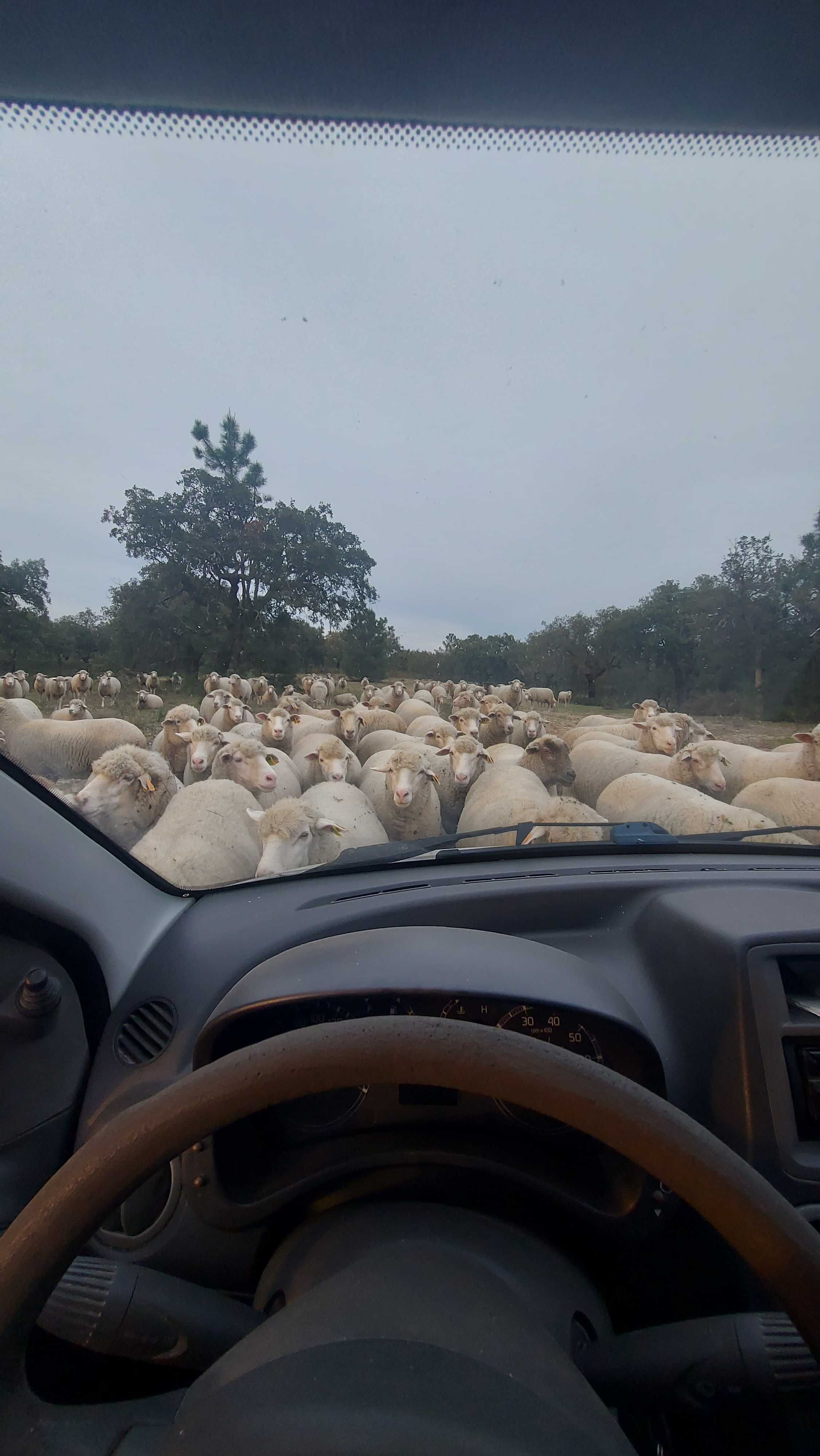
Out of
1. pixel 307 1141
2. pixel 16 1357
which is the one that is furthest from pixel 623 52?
pixel 16 1357

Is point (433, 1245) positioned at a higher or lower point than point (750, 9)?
lower

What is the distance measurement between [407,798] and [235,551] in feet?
8.82

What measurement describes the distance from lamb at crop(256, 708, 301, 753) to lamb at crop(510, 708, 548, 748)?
2652 millimetres

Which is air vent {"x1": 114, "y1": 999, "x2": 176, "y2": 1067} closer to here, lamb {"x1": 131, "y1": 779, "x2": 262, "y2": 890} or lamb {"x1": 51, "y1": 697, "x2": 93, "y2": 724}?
lamb {"x1": 131, "y1": 779, "x2": 262, "y2": 890}

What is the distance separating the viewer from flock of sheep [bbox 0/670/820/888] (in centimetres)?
354

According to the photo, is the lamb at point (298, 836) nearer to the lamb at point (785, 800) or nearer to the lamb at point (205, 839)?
the lamb at point (205, 839)

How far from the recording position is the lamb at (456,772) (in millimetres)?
6168

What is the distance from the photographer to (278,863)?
3582mm

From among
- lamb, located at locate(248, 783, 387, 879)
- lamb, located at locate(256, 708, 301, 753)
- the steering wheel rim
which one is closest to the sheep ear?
lamb, located at locate(248, 783, 387, 879)

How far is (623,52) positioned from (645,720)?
5.06m

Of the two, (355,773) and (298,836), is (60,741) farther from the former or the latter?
(355,773)

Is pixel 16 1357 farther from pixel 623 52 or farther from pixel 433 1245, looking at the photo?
pixel 623 52

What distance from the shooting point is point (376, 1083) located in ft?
2.45

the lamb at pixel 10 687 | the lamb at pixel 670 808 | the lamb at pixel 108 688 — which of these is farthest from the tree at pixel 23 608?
the lamb at pixel 670 808
